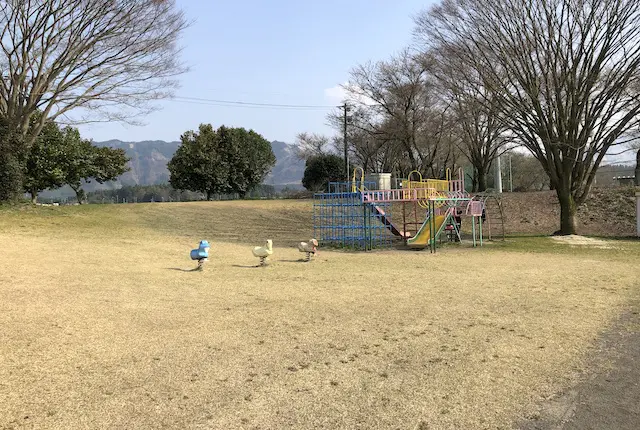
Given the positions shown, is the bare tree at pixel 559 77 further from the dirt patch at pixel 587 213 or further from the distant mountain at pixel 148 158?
the distant mountain at pixel 148 158

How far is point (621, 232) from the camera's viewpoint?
766 inches

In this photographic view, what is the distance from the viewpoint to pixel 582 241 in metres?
16.2

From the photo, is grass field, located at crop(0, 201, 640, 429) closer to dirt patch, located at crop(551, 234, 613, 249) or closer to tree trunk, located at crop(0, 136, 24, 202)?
dirt patch, located at crop(551, 234, 613, 249)

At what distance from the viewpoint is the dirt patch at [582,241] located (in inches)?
595

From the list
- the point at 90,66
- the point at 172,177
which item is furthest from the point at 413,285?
the point at 172,177

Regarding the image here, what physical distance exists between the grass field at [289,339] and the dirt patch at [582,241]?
4.83m

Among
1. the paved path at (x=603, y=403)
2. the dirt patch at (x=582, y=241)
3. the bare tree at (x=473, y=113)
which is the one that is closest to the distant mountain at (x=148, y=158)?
the bare tree at (x=473, y=113)

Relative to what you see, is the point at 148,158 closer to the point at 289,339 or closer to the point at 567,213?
the point at 567,213

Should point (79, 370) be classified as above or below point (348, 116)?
below

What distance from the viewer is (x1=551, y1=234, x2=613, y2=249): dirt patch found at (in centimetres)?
1512

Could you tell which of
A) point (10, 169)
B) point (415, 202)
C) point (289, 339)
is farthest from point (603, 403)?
point (10, 169)

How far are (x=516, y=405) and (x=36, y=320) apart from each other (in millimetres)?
4771

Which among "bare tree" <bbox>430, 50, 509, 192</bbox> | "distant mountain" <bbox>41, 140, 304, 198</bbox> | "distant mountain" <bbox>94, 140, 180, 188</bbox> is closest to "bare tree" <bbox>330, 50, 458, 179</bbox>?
"bare tree" <bbox>430, 50, 509, 192</bbox>

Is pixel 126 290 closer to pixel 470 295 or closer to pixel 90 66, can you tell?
pixel 470 295
